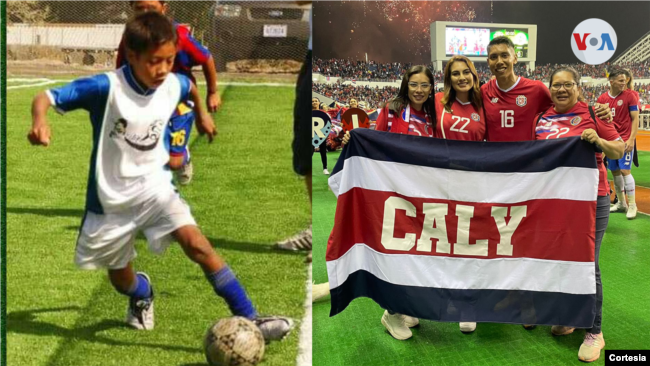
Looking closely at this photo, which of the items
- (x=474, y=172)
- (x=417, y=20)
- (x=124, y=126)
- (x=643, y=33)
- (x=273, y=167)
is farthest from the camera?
(x=417, y=20)

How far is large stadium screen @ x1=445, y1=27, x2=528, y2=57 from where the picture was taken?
19.7m

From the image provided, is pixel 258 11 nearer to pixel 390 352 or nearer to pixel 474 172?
pixel 474 172

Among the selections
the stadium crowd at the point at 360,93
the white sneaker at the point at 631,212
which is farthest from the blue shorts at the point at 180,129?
the stadium crowd at the point at 360,93

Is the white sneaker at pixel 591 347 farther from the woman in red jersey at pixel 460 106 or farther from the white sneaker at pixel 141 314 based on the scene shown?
the white sneaker at pixel 141 314

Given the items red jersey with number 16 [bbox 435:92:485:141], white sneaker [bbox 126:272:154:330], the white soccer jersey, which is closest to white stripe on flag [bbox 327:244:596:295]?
red jersey with number 16 [bbox 435:92:485:141]

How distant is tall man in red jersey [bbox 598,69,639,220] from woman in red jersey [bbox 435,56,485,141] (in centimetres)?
333

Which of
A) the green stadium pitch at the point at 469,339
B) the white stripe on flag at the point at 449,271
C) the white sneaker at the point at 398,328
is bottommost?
the green stadium pitch at the point at 469,339

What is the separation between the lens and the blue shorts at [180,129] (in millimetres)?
2098

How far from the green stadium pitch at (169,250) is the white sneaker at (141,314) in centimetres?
4

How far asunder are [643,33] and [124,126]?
1954cm

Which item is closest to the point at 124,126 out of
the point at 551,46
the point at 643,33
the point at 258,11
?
the point at 258,11

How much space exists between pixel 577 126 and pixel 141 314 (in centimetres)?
267

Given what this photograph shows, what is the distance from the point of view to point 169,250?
2254 millimetres

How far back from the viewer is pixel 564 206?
93.4 inches
